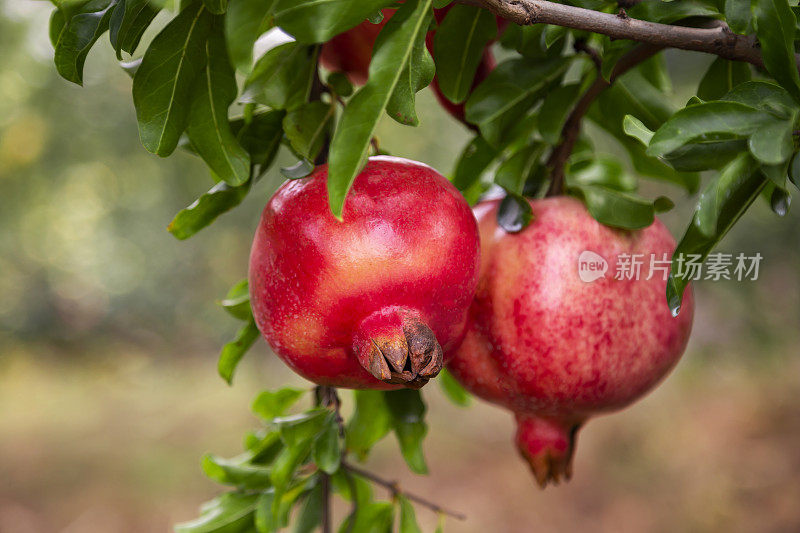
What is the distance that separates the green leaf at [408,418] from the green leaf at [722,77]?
0.38 meters

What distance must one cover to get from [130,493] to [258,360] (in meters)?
1.05

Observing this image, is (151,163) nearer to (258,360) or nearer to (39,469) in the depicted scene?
(258,360)

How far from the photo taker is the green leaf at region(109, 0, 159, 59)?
18.5 inches

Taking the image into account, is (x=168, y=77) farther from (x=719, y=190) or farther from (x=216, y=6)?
(x=719, y=190)

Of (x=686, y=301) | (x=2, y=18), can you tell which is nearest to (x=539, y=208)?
(x=686, y=301)

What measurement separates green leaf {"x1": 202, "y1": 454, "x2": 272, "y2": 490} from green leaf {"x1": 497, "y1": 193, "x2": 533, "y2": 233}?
0.36m

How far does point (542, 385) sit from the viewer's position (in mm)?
587

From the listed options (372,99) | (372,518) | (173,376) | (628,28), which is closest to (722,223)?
(628,28)

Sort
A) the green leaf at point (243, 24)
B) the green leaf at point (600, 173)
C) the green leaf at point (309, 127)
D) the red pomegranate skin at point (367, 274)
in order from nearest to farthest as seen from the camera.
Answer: the green leaf at point (243, 24) < the red pomegranate skin at point (367, 274) < the green leaf at point (309, 127) < the green leaf at point (600, 173)

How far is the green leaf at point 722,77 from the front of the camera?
0.62 meters

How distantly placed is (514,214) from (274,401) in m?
0.34

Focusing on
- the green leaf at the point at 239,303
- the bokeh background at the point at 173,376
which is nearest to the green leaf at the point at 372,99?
the green leaf at the point at 239,303

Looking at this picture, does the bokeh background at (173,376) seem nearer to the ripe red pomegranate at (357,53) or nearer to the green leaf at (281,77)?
the ripe red pomegranate at (357,53)

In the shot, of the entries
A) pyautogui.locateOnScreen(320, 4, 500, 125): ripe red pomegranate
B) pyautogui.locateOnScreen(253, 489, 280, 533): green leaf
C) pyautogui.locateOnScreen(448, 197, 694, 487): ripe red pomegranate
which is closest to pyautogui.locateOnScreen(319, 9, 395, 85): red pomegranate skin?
pyautogui.locateOnScreen(320, 4, 500, 125): ripe red pomegranate
